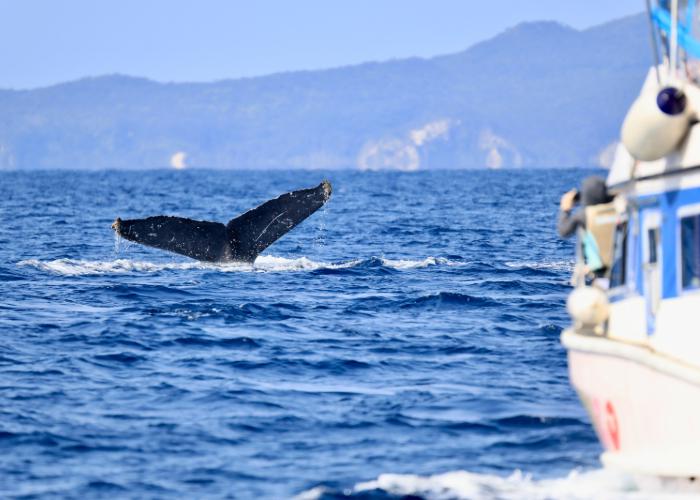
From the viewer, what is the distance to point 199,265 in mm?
25359

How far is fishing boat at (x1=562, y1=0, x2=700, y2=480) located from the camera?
9.37 metres

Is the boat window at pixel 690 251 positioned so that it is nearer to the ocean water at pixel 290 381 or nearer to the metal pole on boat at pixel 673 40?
the metal pole on boat at pixel 673 40

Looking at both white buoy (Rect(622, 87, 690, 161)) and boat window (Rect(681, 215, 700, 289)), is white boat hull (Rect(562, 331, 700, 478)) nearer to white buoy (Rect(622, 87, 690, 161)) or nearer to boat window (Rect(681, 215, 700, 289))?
boat window (Rect(681, 215, 700, 289))

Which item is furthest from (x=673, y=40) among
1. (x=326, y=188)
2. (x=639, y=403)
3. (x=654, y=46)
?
(x=326, y=188)

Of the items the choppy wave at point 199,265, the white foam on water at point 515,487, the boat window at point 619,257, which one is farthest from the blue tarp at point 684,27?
the choppy wave at point 199,265

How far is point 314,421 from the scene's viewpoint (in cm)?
1288

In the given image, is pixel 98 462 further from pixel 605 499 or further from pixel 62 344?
pixel 62 344

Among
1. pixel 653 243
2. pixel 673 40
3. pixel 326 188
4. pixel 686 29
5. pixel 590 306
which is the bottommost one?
pixel 590 306

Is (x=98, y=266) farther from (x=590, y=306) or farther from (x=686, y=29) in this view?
(x=686, y=29)

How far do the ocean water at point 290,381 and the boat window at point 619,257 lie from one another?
1487 mm

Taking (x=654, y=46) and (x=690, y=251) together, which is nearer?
(x=690, y=251)

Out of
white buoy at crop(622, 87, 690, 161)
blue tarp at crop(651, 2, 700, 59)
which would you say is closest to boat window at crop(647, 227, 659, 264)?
white buoy at crop(622, 87, 690, 161)

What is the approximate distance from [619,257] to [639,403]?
1.40m

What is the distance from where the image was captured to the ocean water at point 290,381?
11.0 m
